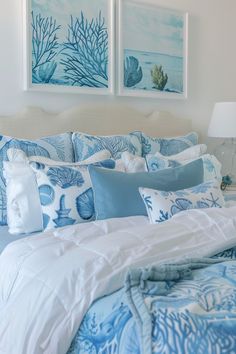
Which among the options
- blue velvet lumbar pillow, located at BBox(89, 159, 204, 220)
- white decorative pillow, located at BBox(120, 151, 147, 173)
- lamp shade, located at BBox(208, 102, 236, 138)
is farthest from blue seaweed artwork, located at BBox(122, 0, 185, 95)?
blue velvet lumbar pillow, located at BBox(89, 159, 204, 220)

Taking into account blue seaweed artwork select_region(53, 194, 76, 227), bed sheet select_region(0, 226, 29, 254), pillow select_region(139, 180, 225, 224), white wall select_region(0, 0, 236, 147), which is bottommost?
bed sheet select_region(0, 226, 29, 254)

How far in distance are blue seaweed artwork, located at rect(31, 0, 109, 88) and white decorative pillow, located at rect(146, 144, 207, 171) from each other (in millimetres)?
655

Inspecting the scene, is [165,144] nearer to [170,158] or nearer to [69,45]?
[170,158]

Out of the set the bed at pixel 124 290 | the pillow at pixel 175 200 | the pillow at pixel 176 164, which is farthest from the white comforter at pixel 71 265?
the pillow at pixel 176 164

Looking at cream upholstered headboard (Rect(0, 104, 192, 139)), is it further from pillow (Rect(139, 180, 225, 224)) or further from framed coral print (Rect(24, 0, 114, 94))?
pillow (Rect(139, 180, 225, 224))

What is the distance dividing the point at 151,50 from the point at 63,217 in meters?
1.54

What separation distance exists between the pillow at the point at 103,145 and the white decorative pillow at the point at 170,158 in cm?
14

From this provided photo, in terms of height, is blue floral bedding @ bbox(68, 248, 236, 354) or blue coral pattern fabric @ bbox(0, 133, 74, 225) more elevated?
blue coral pattern fabric @ bbox(0, 133, 74, 225)

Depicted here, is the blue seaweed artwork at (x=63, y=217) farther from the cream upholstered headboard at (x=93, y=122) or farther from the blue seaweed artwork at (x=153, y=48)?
the blue seaweed artwork at (x=153, y=48)

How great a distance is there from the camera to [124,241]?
4.55 feet

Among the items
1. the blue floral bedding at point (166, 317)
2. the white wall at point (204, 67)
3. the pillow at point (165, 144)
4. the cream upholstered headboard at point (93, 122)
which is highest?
the white wall at point (204, 67)

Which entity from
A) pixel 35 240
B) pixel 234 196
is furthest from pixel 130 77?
pixel 35 240

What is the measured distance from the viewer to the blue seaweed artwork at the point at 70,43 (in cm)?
245

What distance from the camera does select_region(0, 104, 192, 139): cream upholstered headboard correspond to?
2.36 meters
